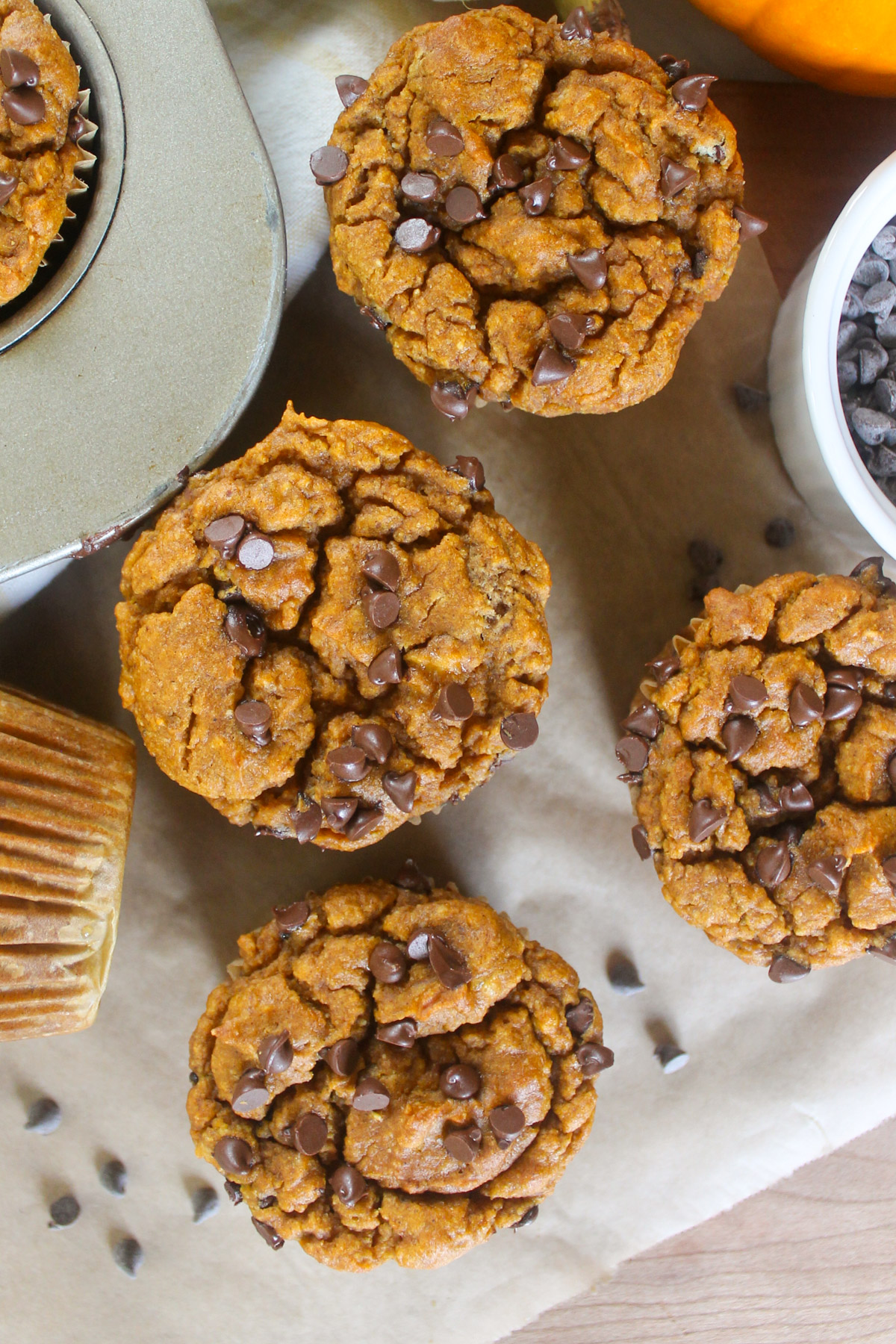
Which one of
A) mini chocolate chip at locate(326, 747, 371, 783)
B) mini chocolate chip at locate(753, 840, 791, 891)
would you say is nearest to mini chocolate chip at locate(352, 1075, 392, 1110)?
mini chocolate chip at locate(326, 747, 371, 783)

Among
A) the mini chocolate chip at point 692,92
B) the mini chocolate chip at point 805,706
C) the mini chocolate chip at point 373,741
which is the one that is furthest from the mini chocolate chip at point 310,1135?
the mini chocolate chip at point 692,92

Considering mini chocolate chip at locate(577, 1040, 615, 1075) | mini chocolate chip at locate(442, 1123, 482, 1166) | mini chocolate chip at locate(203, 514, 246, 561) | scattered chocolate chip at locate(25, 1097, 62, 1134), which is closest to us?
mini chocolate chip at locate(203, 514, 246, 561)

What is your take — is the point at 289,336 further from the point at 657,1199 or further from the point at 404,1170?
the point at 657,1199

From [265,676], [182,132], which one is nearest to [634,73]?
[182,132]

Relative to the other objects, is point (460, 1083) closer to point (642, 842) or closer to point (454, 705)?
point (642, 842)

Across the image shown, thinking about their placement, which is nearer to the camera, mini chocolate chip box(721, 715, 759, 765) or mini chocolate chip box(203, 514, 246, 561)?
mini chocolate chip box(203, 514, 246, 561)

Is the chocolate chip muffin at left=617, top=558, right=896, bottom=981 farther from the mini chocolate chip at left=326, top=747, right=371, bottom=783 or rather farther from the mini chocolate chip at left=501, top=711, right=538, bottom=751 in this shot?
the mini chocolate chip at left=326, top=747, right=371, bottom=783
